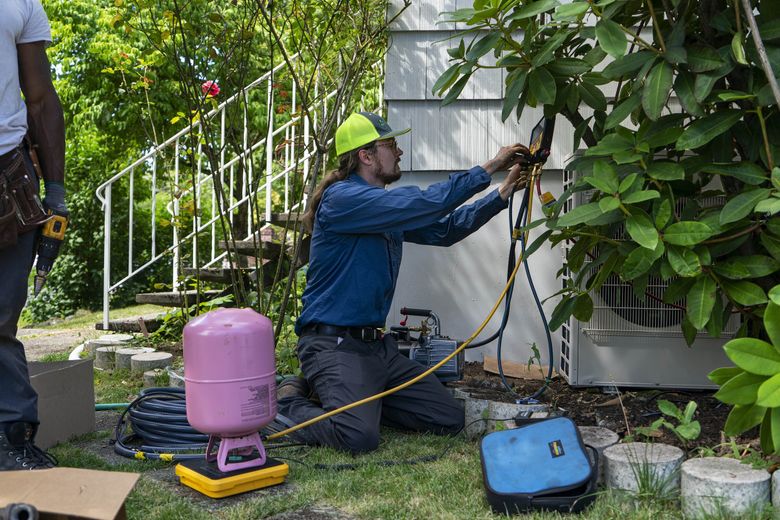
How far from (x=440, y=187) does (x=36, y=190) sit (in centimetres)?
139

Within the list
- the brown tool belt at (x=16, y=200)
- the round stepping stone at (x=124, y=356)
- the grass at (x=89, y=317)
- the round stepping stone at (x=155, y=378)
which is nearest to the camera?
the brown tool belt at (x=16, y=200)

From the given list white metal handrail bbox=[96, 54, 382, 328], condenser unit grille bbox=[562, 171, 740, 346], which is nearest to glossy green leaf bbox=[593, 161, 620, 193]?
condenser unit grille bbox=[562, 171, 740, 346]

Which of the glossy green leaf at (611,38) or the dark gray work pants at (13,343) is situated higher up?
the glossy green leaf at (611,38)

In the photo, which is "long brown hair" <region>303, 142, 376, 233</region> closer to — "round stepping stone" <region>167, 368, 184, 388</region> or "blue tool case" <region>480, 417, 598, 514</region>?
"round stepping stone" <region>167, 368, 184, 388</region>

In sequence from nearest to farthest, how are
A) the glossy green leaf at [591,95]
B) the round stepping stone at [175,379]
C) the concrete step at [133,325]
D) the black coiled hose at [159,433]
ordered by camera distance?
the glossy green leaf at [591,95] → the black coiled hose at [159,433] → the round stepping stone at [175,379] → the concrete step at [133,325]

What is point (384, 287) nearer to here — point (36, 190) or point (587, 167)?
point (587, 167)

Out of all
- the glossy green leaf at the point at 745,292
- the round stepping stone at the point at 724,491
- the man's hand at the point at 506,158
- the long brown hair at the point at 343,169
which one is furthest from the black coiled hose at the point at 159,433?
the glossy green leaf at the point at 745,292

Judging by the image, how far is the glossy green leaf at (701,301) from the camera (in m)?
2.21

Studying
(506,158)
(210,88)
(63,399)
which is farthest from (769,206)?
(210,88)

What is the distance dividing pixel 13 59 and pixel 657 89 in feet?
6.45

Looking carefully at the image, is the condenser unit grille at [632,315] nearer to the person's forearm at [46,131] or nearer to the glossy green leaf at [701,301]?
the glossy green leaf at [701,301]

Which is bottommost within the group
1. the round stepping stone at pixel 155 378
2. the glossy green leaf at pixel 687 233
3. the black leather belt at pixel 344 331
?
the round stepping stone at pixel 155 378

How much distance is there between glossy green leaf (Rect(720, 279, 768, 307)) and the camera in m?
2.21

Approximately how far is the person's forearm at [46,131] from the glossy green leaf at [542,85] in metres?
1.57
